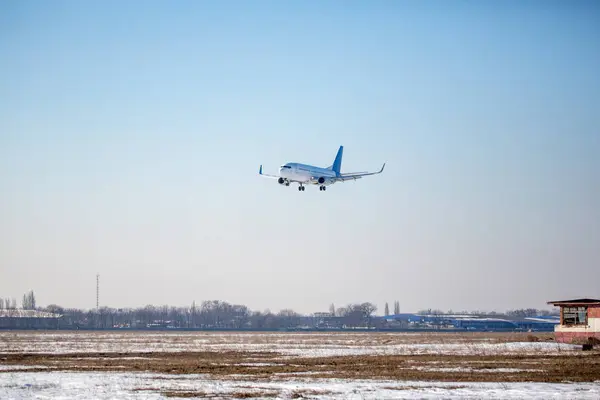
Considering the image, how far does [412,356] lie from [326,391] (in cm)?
2051

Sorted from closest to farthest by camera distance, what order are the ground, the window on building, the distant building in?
1. the ground
2. the distant building
3. the window on building

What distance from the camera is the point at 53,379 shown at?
1385 inches

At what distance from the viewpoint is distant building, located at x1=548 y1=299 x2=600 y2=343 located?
208 feet

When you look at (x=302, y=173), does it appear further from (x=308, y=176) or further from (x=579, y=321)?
(x=579, y=321)

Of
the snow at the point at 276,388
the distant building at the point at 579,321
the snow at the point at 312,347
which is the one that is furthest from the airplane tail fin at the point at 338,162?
the snow at the point at 276,388

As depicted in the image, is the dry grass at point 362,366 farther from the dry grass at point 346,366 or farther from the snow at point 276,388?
the snow at point 276,388

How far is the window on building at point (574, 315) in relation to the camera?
6625 cm

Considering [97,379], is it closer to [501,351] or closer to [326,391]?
[326,391]

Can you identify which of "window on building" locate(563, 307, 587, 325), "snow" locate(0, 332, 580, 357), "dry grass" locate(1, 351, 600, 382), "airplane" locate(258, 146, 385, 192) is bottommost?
"snow" locate(0, 332, 580, 357)

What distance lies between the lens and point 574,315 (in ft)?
221

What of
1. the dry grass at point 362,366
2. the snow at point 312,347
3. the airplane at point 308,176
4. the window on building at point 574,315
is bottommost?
the snow at point 312,347

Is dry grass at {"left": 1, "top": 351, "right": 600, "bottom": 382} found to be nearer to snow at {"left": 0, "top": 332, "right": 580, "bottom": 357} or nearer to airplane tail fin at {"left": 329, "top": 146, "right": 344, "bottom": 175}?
snow at {"left": 0, "top": 332, "right": 580, "bottom": 357}

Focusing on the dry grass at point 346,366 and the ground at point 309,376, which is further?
the dry grass at point 346,366

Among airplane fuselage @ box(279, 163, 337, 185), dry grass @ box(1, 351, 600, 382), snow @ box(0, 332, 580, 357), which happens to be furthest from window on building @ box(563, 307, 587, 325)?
airplane fuselage @ box(279, 163, 337, 185)
